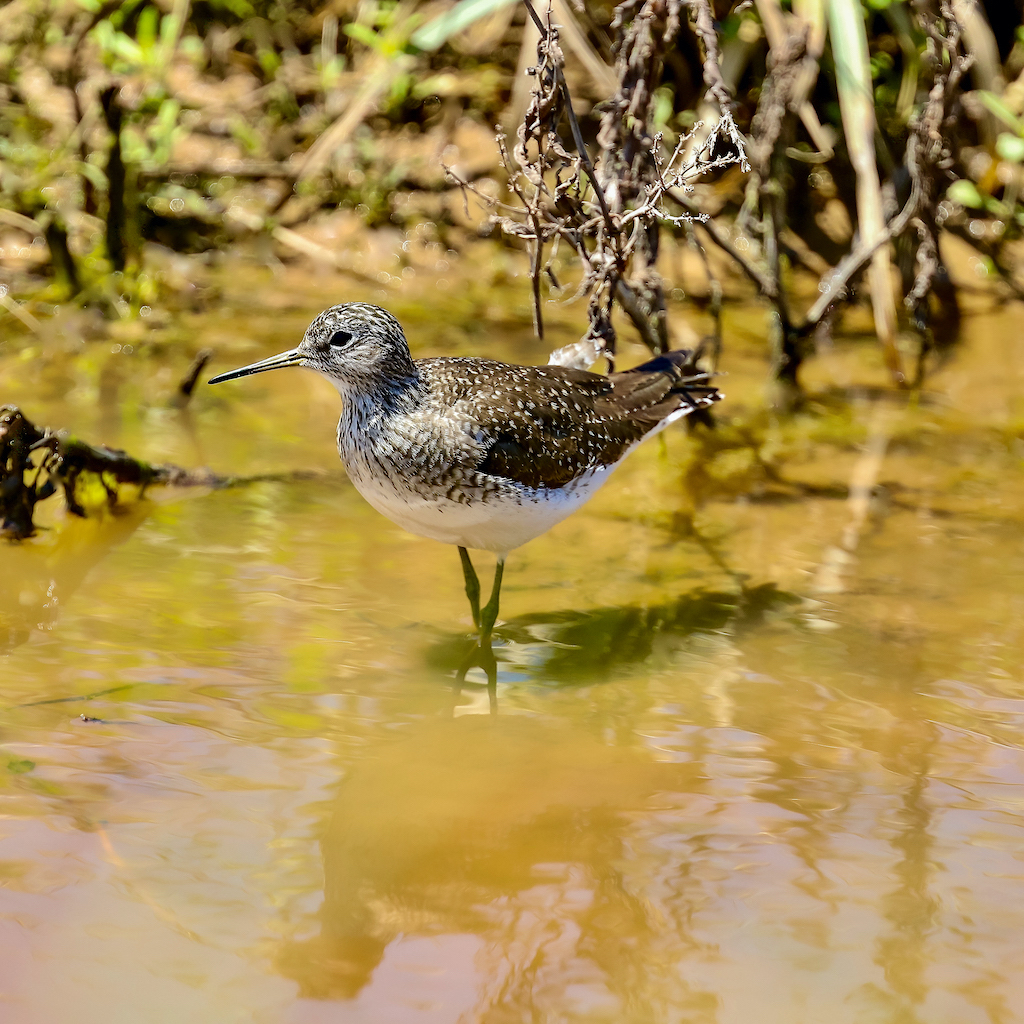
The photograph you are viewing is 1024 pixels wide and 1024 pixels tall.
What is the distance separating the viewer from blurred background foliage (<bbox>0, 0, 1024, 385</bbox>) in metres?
7.45

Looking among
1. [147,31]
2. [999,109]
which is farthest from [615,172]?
[147,31]

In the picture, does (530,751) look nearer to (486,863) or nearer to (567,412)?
(486,863)

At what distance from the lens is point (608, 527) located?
18.2 ft

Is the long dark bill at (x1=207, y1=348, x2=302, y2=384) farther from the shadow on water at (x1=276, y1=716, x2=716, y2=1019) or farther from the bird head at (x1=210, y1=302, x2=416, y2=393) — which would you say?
the shadow on water at (x1=276, y1=716, x2=716, y2=1019)

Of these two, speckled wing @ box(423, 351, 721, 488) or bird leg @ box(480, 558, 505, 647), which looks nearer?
speckled wing @ box(423, 351, 721, 488)

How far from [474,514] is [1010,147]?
514cm

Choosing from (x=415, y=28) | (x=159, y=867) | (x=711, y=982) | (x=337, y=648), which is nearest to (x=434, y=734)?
(x=337, y=648)

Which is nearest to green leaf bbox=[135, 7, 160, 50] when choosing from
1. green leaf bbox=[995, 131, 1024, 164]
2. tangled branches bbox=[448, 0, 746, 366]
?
tangled branches bbox=[448, 0, 746, 366]

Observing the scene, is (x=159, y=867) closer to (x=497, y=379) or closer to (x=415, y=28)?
(x=497, y=379)

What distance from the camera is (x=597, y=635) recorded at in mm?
4668

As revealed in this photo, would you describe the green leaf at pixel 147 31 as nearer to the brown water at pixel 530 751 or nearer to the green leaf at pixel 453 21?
the green leaf at pixel 453 21

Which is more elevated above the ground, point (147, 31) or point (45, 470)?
point (147, 31)

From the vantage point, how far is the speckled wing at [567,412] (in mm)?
4430

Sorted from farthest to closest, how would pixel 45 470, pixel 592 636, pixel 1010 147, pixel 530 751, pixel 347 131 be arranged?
pixel 347 131 → pixel 1010 147 → pixel 45 470 → pixel 592 636 → pixel 530 751
